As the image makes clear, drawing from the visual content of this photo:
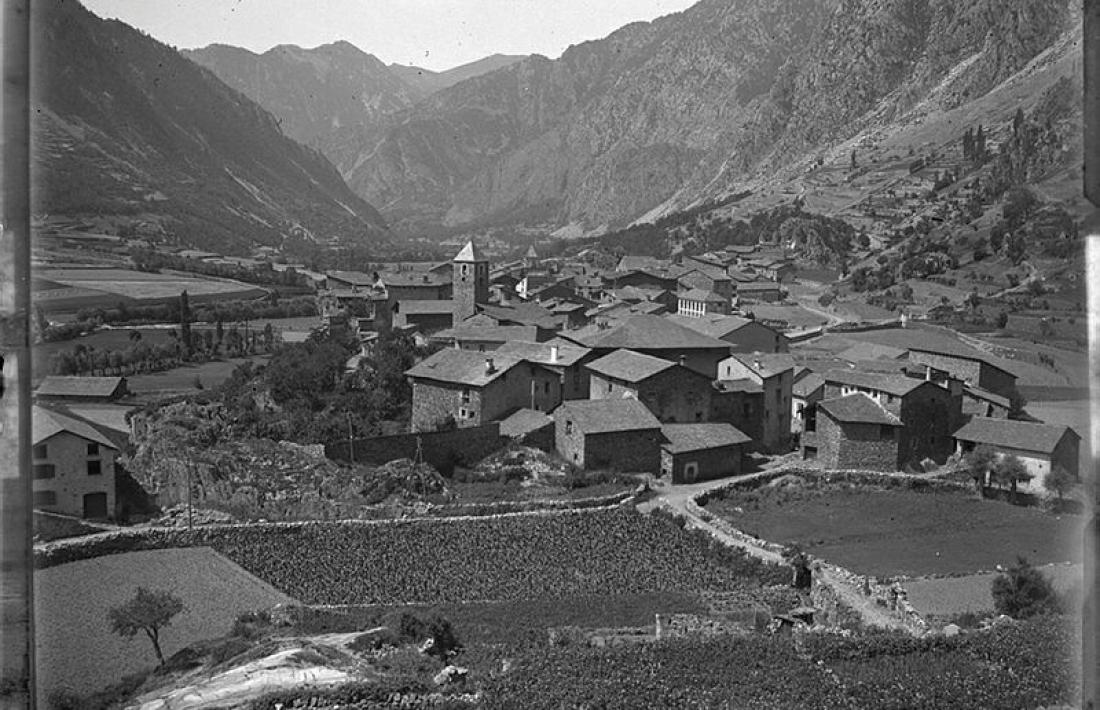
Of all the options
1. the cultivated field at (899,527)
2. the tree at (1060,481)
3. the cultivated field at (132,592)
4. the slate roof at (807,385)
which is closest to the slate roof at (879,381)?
the slate roof at (807,385)

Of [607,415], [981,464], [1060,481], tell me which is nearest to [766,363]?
[607,415]

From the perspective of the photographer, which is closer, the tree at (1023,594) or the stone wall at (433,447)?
the tree at (1023,594)

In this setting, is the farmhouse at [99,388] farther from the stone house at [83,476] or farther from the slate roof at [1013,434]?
the slate roof at [1013,434]

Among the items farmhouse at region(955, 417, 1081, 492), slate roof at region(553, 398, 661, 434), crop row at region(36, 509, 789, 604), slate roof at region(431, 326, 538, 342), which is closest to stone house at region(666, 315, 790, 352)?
slate roof at region(431, 326, 538, 342)

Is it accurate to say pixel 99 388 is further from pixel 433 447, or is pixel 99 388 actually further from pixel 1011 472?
pixel 1011 472

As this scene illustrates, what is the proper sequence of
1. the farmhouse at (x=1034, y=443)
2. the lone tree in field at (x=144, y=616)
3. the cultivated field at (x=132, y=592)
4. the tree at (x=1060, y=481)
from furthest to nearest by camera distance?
the farmhouse at (x=1034, y=443)
the tree at (x=1060, y=481)
the lone tree in field at (x=144, y=616)
the cultivated field at (x=132, y=592)

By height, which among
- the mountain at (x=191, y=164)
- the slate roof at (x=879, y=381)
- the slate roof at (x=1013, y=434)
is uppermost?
the mountain at (x=191, y=164)

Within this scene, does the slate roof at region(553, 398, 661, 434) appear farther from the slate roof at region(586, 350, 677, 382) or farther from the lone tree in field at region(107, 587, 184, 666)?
the lone tree in field at region(107, 587, 184, 666)
